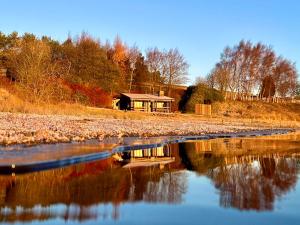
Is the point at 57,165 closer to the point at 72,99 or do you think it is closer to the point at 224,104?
the point at 72,99

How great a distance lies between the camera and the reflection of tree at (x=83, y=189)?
777cm

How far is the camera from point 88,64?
7150cm

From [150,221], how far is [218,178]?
5.36 meters

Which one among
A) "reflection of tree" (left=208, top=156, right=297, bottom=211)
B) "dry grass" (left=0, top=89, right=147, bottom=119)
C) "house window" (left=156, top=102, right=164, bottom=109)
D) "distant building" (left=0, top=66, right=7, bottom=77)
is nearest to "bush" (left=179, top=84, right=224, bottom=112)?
"house window" (left=156, top=102, right=164, bottom=109)

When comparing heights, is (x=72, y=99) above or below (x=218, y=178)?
above

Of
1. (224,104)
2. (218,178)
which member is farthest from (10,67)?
(218,178)

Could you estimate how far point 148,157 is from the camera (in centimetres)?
1698

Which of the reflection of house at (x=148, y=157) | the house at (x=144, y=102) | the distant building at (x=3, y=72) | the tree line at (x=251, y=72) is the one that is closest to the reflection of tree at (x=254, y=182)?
the reflection of house at (x=148, y=157)

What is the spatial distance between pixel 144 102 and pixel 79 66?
507 inches

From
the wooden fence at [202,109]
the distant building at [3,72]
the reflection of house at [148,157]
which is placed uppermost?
the distant building at [3,72]

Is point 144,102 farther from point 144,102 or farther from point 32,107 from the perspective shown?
point 32,107

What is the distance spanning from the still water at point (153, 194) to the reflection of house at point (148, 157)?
0.09 metres

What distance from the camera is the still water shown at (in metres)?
7.49

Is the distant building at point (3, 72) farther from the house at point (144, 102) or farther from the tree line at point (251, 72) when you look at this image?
the tree line at point (251, 72)
